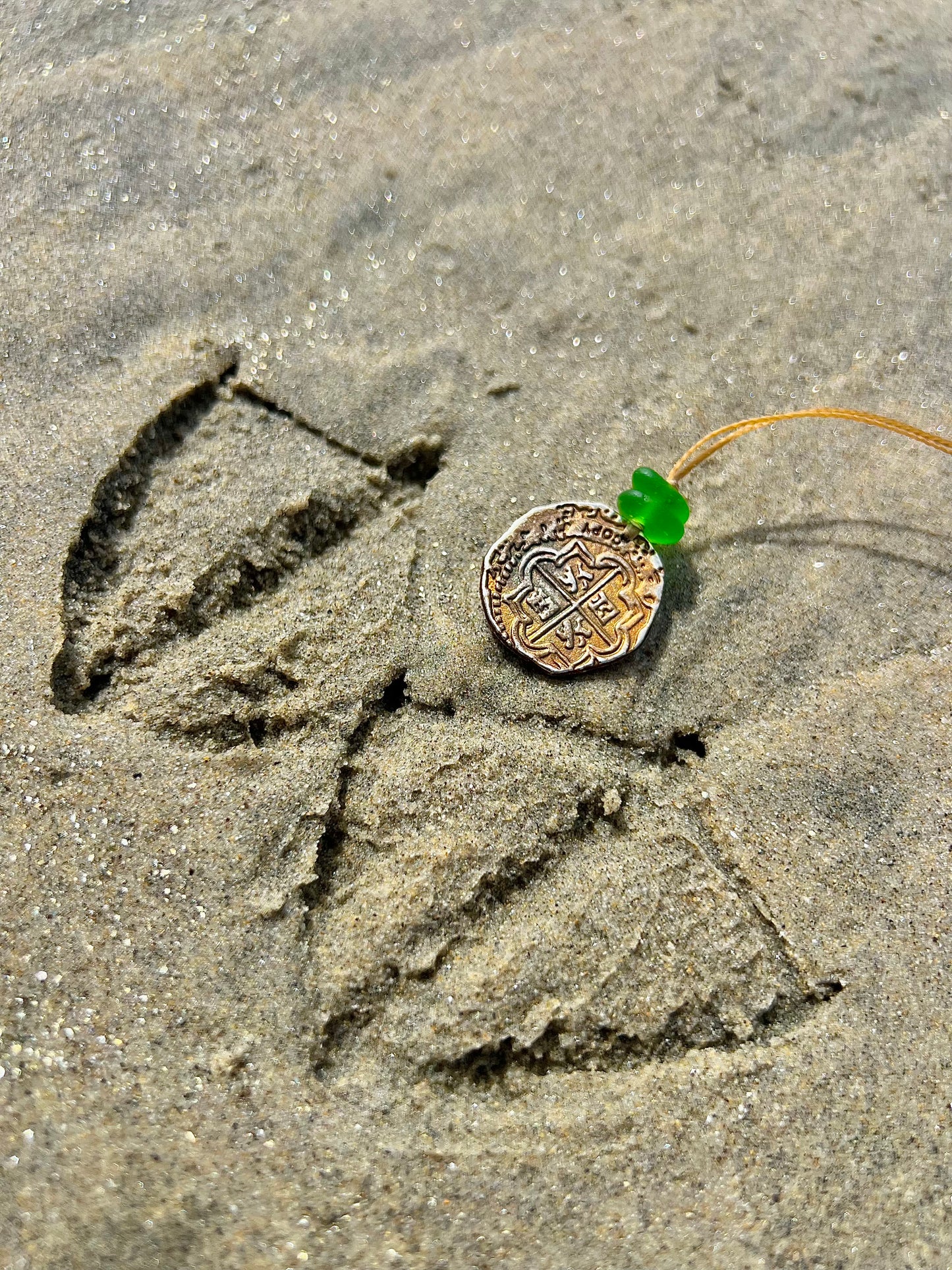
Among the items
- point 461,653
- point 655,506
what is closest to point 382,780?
point 461,653

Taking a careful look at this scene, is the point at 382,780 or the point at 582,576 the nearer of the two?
the point at 382,780

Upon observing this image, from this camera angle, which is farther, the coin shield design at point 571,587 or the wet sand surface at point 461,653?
the coin shield design at point 571,587

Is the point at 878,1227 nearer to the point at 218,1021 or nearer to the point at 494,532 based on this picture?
the point at 218,1021

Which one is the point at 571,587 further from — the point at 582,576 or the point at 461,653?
the point at 461,653

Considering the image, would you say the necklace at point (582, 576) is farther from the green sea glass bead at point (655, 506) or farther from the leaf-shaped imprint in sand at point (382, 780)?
the leaf-shaped imprint in sand at point (382, 780)

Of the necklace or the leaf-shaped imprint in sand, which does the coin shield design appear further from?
the leaf-shaped imprint in sand

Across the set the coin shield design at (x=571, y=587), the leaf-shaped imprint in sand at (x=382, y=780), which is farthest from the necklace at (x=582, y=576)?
the leaf-shaped imprint in sand at (x=382, y=780)

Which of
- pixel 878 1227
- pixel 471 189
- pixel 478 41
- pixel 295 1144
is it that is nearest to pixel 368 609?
pixel 295 1144
